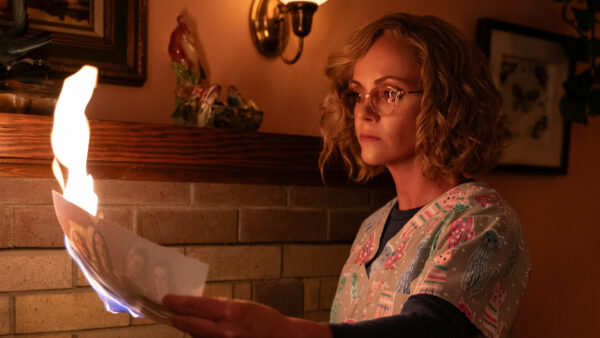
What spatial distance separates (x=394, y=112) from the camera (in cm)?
105

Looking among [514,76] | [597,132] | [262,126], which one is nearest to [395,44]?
[262,126]

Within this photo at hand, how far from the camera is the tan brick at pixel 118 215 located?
1253 mm

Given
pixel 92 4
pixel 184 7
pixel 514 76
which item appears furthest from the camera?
pixel 514 76

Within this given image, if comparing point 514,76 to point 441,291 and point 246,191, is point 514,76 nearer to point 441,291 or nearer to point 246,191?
point 246,191

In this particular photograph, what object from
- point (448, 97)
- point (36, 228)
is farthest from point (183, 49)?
point (448, 97)

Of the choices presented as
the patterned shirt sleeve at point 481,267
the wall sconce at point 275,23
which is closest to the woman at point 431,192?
the patterned shirt sleeve at point 481,267

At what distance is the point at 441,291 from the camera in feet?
2.57

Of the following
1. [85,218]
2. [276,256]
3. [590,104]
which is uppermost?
[590,104]

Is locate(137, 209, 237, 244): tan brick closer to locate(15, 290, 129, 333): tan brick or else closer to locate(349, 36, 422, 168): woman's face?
locate(15, 290, 129, 333): tan brick

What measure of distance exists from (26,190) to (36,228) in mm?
91

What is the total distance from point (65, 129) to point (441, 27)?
2.61 feet

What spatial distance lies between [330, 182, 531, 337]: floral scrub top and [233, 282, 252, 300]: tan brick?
0.42 m

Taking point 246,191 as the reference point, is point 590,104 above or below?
above

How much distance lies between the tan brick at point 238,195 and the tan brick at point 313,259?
15cm
